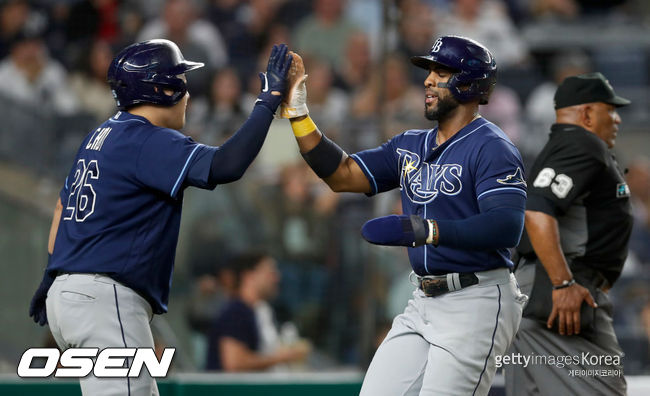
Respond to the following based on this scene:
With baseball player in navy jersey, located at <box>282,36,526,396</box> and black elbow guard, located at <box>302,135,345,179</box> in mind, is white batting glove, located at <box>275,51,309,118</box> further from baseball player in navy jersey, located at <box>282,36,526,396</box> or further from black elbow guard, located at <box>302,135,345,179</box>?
baseball player in navy jersey, located at <box>282,36,526,396</box>

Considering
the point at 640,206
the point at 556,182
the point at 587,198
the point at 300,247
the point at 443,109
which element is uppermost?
the point at 443,109

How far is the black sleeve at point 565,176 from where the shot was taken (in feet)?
13.3

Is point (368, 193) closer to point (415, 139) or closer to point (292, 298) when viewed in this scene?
point (415, 139)

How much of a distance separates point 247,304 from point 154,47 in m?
3.21

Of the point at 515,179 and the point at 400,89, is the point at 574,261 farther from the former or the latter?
the point at 400,89

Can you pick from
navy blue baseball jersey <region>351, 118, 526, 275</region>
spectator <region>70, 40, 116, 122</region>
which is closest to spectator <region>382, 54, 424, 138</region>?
spectator <region>70, 40, 116, 122</region>

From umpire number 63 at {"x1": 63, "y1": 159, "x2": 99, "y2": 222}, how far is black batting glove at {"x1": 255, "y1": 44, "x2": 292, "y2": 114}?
0.67 meters

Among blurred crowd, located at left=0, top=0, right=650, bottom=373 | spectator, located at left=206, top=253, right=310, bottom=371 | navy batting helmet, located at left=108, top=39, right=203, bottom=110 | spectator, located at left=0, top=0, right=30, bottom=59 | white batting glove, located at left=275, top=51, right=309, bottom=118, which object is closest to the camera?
navy batting helmet, located at left=108, top=39, right=203, bottom=110

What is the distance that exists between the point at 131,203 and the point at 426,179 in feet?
3.53

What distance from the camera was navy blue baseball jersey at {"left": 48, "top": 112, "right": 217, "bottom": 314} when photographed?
3.29 meters

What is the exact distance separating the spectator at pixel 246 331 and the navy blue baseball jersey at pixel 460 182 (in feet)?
10.1

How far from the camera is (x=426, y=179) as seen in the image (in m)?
3.44

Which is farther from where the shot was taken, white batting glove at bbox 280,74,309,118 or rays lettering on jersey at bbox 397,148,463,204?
white batting glove at bbox 280,74,309,118

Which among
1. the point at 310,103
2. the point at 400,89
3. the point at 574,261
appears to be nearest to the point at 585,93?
the point at 574,261
